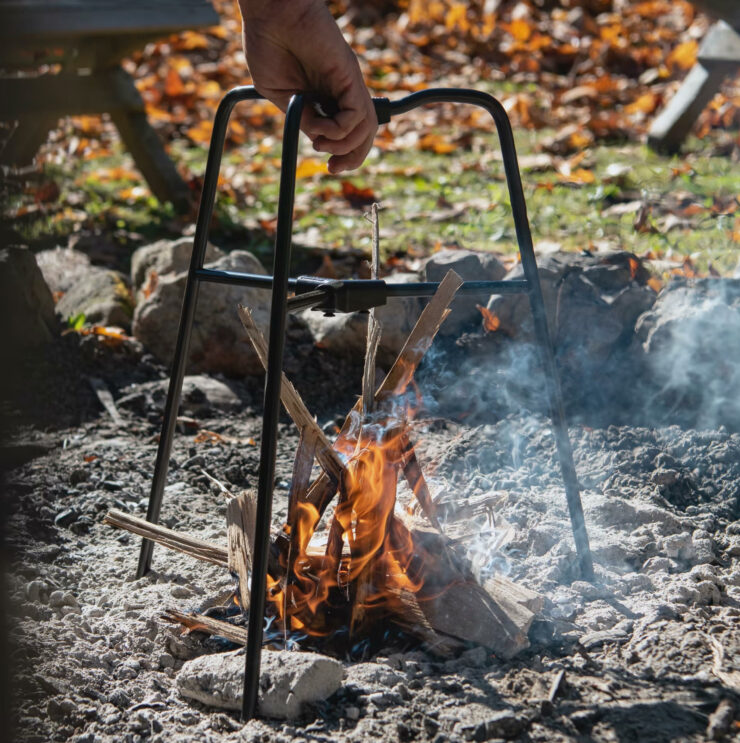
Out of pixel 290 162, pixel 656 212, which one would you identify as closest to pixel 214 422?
pixel 290 162

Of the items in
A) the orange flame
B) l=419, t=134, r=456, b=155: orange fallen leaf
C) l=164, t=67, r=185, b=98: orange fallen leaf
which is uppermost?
l=164, t=67, r=185, b=98: orange fallen leaf

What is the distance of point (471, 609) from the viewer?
77.7 inches

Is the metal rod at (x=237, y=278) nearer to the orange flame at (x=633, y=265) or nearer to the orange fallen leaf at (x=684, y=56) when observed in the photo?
the orange flame at (x=633, y=265)

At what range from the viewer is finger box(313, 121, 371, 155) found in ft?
5.92

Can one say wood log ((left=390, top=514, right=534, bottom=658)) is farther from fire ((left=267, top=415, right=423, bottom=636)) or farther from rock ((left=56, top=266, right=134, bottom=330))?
rock ((left=56, top=266, right=134, bottom=330))

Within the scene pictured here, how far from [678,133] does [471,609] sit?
4.33 metres

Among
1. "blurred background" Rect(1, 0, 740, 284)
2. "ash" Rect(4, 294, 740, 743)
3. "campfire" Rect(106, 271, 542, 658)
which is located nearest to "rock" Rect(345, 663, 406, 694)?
"ash" Rect(4, 294, 740, 743)

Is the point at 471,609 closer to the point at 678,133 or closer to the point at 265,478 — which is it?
the point at 265,478

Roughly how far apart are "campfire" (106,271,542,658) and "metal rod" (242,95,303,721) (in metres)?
0.31

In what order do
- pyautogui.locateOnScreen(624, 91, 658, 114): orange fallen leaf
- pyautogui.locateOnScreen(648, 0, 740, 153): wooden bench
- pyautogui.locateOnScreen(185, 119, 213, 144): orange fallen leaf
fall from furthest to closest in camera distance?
pyautogui.locateOnScreen(185, 119, 213, 144): orange fallen leaf
pyautogui.locateOnScreen(624, 91, 658, 114): orange fallen leaf
pyautogui.locateOnScreen(648, 0, 740, 153): wooden bench

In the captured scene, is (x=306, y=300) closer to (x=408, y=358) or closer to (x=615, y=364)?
(x=408, y=358)

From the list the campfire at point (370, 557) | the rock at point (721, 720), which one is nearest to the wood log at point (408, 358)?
the campfire at point (370, 557)

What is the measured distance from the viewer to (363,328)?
368 cm

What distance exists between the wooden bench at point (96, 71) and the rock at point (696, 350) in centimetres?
331
